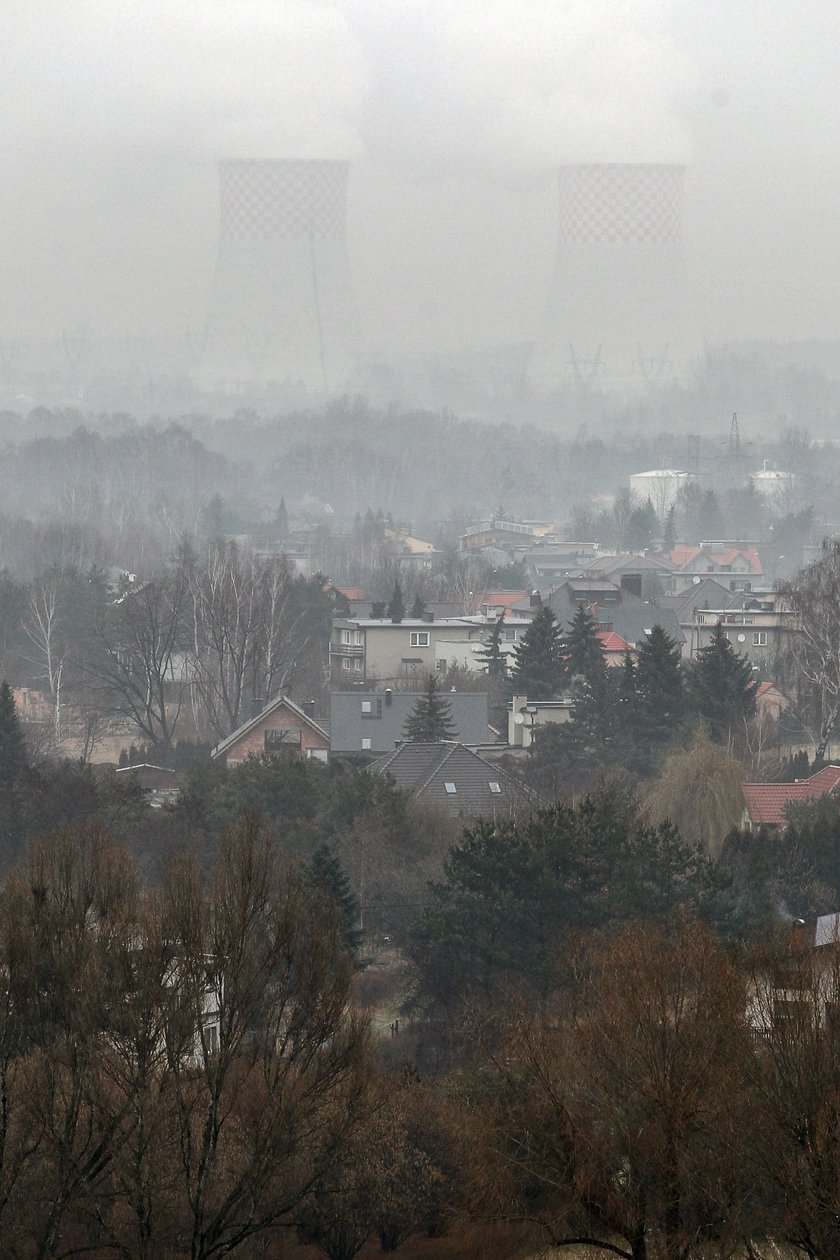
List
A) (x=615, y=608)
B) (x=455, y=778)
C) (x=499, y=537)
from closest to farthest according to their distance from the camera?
(x=455, y=778) < (x=615, y=608) < (x=499, y=537)

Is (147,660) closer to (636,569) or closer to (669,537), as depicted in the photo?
(636,569)

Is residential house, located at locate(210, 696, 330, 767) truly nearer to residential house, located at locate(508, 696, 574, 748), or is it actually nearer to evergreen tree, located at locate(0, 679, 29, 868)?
residential house, located at locate(508, 696, 574, 748)

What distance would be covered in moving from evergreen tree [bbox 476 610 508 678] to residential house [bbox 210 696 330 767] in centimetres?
439

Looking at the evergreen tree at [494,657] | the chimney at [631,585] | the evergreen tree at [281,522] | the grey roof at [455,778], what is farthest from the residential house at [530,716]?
the evergreen tree at [281,522]

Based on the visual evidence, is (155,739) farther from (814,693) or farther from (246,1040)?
(246,1040)

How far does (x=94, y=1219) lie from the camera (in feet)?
17.9

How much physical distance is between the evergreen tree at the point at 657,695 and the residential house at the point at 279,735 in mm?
2801

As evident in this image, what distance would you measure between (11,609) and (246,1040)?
18.4 metres

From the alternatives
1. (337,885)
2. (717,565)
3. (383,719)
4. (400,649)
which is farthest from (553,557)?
(337,885)

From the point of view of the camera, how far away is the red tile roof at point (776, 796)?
42.9 feet

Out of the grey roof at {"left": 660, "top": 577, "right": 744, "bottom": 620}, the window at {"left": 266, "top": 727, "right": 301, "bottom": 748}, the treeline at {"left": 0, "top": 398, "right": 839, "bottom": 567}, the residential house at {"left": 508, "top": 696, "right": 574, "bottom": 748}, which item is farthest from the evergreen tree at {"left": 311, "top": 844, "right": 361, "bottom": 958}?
the treeline at {"left": 0, "top": 398, "right": 839, "bottom": 567}

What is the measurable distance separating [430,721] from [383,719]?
39.9 inches

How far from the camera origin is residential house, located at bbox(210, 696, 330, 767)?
16312 mm

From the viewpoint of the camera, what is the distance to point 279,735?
53.7ft
